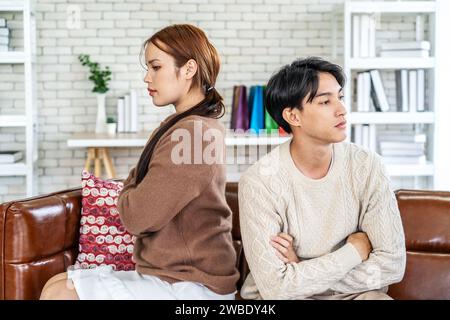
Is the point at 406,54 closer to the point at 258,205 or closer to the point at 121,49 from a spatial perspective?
the point at 121,49

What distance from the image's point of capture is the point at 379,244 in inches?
79.3

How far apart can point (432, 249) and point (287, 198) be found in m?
0.62

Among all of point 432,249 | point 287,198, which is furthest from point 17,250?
point 432,249

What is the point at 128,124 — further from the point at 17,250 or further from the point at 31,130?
the point at 17,250

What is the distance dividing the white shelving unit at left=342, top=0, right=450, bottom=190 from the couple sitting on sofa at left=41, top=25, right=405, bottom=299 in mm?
2662

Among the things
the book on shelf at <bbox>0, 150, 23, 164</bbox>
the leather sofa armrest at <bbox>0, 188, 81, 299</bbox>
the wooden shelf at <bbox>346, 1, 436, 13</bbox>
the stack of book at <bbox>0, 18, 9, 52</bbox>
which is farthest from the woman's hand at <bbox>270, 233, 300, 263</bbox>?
the stack of book at <bbox>0, 18, 9, 52</bbox>

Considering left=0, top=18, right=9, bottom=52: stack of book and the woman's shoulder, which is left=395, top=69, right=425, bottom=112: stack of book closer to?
left=0, top=18, right=9, bottom=52: stack of book

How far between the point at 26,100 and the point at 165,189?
3077 mm

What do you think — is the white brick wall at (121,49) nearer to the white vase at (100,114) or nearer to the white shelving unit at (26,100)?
the white vase at (100,114)

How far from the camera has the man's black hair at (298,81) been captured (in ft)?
6.88

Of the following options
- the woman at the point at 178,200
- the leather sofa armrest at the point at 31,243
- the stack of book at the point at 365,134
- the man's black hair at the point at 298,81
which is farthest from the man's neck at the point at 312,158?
the stack of book at the point at 365,134

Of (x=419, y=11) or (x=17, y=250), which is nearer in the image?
(x=17, y=250)

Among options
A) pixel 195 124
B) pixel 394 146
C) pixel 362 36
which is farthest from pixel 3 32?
pixel 195 124
